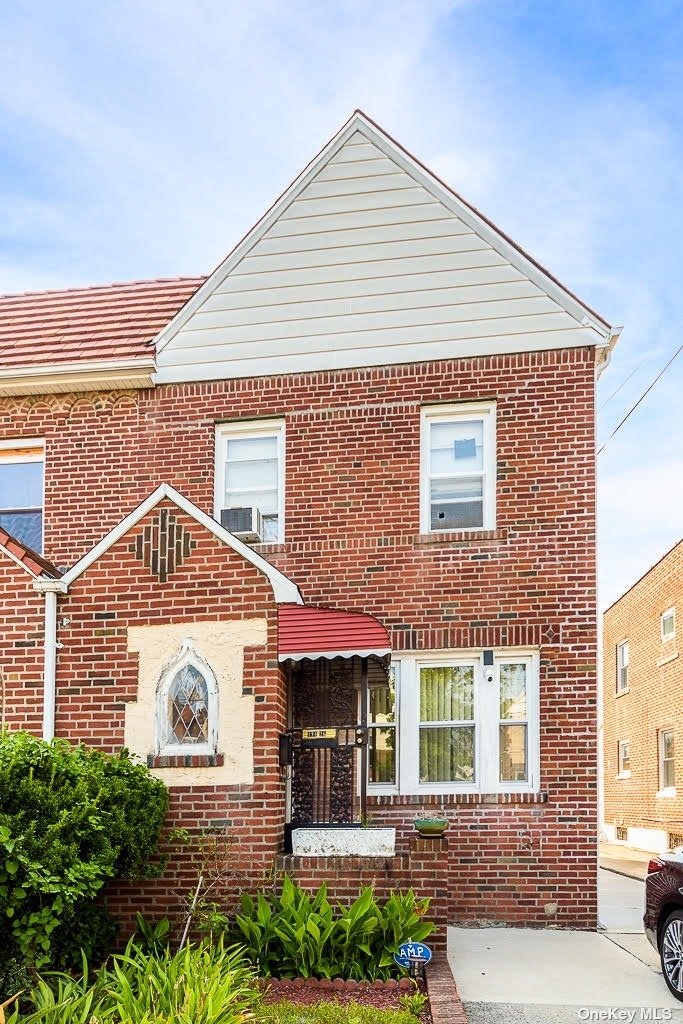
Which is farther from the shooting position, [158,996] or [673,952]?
[673,952]

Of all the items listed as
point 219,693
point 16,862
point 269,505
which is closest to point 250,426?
point 269,505

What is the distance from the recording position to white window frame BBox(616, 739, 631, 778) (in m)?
30.5

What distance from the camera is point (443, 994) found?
8695 millimetres

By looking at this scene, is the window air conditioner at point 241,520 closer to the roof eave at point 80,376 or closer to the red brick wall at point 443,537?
the red brick wall at point 443,537

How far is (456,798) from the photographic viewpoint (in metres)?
13.2

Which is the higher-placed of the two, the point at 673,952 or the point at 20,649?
the point at 20,649

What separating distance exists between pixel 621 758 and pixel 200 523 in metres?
23.3

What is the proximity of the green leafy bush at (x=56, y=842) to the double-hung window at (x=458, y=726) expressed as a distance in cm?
451

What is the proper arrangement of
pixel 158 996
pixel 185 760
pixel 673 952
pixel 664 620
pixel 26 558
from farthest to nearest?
pixel 664 620 → pixel 26 558 → pixel 185 760 → pixel 673 952 → pixel 158 996

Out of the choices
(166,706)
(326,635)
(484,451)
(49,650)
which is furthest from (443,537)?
(49,650)

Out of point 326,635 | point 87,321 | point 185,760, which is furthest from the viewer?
point 87,321

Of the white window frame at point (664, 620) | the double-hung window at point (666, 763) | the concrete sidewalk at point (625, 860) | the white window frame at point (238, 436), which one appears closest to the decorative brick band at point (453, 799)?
the white window frame at point (238, 436)

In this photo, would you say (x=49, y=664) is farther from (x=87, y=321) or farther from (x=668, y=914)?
(x=87, y=321)

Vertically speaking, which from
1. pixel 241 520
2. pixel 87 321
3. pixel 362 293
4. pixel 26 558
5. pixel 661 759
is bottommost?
pixel 661 759
